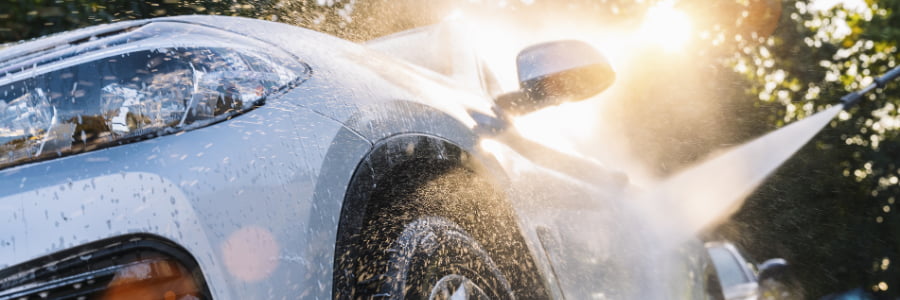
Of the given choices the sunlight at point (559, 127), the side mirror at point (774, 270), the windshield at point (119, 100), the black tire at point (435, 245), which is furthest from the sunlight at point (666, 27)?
the windshield at point (119, 100)

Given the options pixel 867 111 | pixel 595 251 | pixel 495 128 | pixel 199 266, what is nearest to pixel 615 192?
pixel 595 251

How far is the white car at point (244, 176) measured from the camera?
1063mm

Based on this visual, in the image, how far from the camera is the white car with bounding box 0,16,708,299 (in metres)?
1.06

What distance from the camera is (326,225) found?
128 centimetres

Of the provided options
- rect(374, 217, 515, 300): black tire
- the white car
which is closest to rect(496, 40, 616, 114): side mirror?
the white car

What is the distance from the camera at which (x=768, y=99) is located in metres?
23.0

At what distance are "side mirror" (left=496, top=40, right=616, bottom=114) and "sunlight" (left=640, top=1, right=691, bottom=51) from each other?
17195 mm

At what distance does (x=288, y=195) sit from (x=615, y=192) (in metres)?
2.07

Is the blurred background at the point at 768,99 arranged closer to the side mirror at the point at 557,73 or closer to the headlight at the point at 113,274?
the side mirror at the point at 557,73

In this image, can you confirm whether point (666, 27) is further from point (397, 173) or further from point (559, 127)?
point (397, 173)

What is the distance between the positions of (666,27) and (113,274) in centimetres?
2143

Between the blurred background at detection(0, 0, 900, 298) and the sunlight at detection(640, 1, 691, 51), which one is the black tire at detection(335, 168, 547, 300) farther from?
the sunlight at detection(640, 1, 691, 51)

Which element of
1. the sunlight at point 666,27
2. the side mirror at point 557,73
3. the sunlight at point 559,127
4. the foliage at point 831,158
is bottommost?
the foliage at point 831,158

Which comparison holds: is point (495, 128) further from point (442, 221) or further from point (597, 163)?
point (597, 163)
